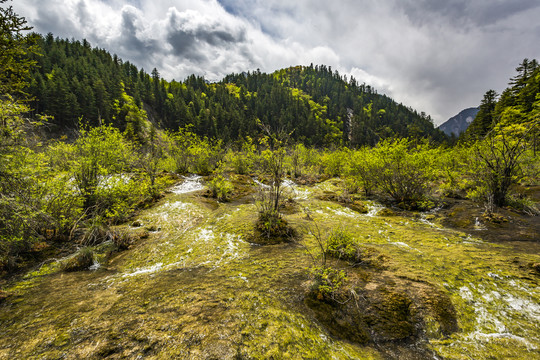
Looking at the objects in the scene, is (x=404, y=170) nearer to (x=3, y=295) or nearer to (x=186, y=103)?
(x=3, y=295)

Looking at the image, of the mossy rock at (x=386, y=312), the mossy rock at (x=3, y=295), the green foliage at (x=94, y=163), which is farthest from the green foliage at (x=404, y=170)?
the mossy rock at (x=3, y=295)

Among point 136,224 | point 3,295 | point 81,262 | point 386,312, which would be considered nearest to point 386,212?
point 386,312

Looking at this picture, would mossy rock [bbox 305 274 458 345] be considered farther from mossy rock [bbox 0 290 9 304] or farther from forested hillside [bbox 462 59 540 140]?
forested hillside [bbox 462 59 540 140]

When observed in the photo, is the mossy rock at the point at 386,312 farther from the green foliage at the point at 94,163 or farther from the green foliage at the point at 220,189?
the green foliage at the point at 220,189

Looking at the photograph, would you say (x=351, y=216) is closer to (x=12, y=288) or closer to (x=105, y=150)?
(x=12, y=288)

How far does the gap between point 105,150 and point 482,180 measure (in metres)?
23.4

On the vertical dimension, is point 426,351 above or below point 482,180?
below

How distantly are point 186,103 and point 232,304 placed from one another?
335 ft

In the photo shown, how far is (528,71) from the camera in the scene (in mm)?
39562

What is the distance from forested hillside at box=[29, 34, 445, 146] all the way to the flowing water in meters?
10.2

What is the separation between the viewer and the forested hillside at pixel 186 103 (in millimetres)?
50581

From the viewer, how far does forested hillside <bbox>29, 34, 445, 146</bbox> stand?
5058 centimetres

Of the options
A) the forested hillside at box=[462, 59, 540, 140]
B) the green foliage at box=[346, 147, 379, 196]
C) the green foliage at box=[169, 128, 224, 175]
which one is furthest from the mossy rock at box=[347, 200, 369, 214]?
the forested hillside at box=[462, 59, 540, 140]

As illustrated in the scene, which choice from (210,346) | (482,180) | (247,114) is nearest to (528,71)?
(482,180)
